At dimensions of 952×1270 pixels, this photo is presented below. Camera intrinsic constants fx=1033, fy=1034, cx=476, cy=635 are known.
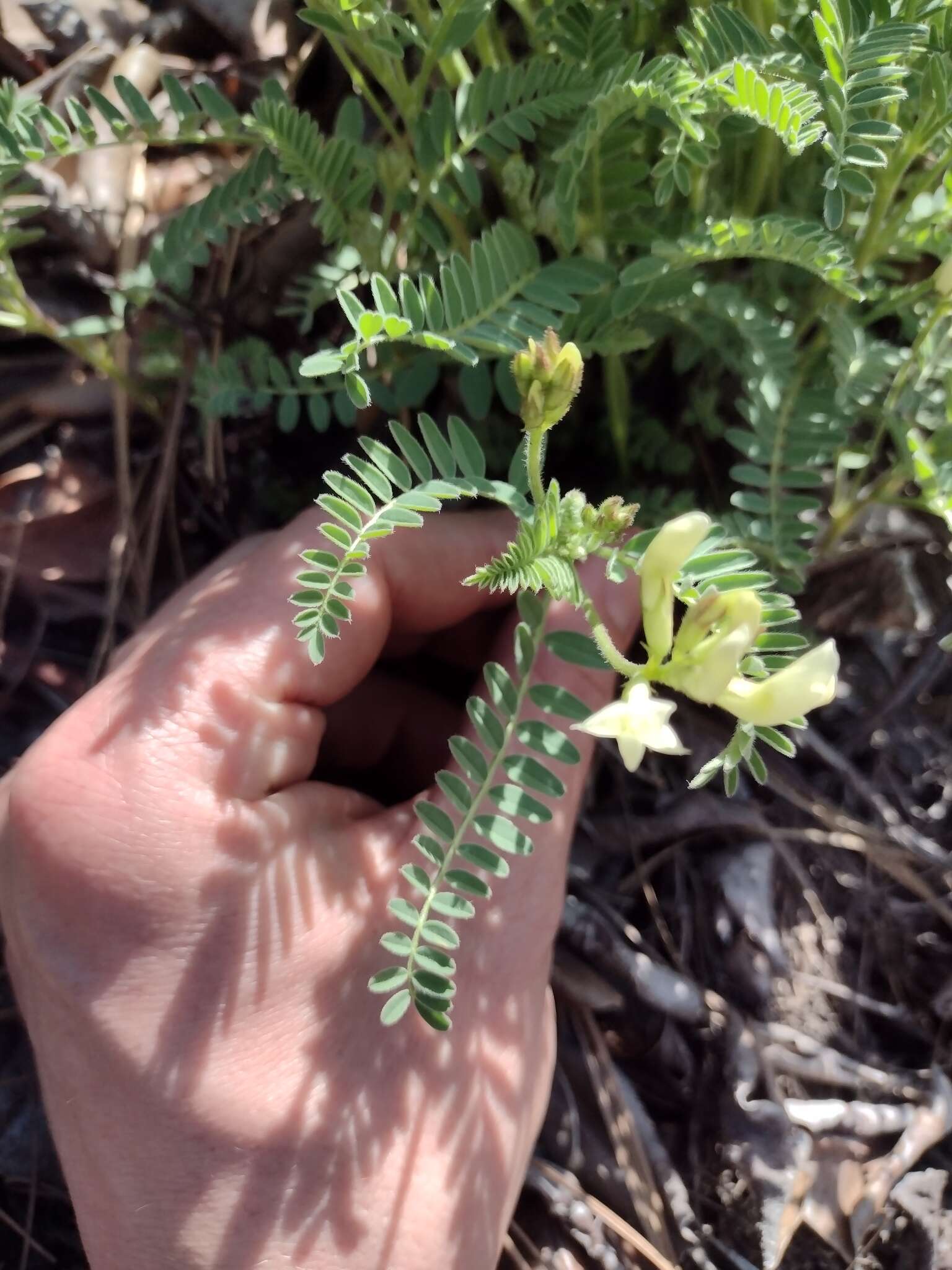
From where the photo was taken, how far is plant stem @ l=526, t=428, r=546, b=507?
1.23 m

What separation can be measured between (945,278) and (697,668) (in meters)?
0.85

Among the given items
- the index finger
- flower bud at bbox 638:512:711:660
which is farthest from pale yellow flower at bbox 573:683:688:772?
the index finger

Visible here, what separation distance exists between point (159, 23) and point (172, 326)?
31.1 inches

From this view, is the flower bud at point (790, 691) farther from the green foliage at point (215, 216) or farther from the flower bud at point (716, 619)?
the green foliage at point (215, 216)

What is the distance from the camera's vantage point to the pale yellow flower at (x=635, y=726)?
3.62ft

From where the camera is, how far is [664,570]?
122 cm

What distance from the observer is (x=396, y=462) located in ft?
4.56

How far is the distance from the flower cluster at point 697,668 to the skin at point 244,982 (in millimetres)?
400

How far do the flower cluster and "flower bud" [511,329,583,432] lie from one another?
0.19 metres

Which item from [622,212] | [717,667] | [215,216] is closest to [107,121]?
[215,216]

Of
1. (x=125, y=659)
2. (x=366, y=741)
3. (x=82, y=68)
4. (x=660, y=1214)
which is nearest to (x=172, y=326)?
(x=82, y=68)

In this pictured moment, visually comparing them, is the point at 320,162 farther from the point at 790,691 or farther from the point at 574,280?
the point at 790,691

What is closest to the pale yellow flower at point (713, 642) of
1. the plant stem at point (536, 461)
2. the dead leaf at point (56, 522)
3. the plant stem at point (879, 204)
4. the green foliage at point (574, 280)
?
the green foliage at point (574, 280)

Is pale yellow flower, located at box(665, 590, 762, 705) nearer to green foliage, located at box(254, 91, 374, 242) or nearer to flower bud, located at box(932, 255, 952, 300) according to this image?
flower bud, located at box(932, 255, 952, 300)
